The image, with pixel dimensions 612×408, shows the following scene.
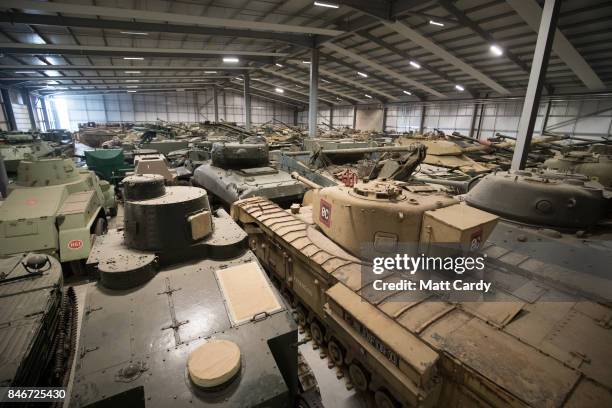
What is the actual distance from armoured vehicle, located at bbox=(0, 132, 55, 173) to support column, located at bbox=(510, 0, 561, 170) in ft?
61.5

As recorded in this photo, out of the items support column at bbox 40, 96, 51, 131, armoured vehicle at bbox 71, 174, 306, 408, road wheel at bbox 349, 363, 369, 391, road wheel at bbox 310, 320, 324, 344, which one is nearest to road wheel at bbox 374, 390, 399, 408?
road wheel at bbox 349, 363, 369, 391

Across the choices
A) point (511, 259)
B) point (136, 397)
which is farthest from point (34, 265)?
point (511, 259)

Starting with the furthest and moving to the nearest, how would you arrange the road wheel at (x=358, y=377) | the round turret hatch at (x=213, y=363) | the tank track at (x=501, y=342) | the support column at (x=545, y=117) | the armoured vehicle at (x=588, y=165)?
the support column at (x=545, y=117) → the armoured vehicle at (x=588, y=165) → the road wheel at (x=358, y=377) → the round turret hatch at (x=213, y=363) → the tank track at (x=501, y=342)

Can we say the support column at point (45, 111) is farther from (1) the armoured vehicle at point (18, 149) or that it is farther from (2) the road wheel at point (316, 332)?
(2) the road wheel at point (316, 332)

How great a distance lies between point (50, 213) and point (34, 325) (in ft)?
13.3

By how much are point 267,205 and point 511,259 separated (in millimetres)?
5001

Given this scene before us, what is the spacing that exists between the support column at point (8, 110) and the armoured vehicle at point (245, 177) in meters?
31.8

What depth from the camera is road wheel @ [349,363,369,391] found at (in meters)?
4.23

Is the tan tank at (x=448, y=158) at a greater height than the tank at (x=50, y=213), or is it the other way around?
the tan tank at (x=448, y=158)

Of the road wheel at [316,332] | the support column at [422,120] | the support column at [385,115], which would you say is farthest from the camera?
the support column at [385,115]

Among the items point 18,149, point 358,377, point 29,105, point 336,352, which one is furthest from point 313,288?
point 29,105

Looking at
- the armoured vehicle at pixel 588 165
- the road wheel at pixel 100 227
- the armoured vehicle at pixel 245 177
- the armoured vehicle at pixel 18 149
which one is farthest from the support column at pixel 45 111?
the armoured vehicle at pixel 588 165

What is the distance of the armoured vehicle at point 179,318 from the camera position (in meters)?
3.00

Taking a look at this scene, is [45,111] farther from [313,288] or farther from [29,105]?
[313,288]
